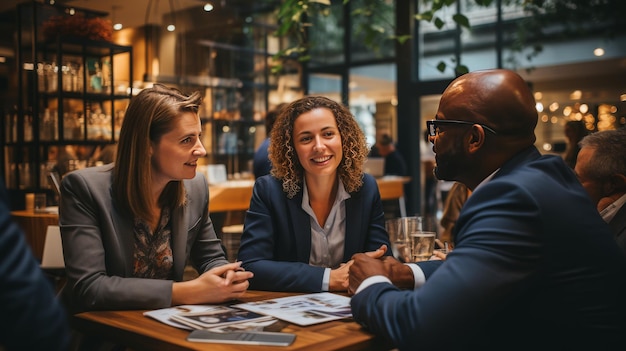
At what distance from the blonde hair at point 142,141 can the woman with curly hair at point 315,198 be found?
1.18 feet

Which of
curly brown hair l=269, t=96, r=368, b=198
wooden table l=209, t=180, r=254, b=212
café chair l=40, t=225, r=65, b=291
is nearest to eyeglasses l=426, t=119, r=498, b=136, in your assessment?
curly brown hair l=269, t=96, r=368, b=198

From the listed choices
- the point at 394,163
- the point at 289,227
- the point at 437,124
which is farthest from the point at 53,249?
the point at 394,163

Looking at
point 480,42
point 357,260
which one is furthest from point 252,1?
point 357,260

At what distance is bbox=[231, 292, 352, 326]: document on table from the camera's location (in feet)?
5.49

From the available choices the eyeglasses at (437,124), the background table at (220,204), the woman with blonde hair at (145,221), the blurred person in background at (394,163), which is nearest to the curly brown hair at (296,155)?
the woman with blonde hair at (145,221)

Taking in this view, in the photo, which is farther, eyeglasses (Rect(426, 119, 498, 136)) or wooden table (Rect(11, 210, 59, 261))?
wooden table (Rect(11, 210, 59, 261))

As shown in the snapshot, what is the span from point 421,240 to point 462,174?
66 centimetres

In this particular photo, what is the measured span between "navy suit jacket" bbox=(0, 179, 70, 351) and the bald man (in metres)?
0.77

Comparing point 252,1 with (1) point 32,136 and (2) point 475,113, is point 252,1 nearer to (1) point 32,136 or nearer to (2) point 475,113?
(1) point 32,136

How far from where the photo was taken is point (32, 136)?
584cm

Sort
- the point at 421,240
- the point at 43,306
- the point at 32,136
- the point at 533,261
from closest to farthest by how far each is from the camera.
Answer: the point at 43,306 < the point at 533,261 < the point at 421,240 < the point at 32,136

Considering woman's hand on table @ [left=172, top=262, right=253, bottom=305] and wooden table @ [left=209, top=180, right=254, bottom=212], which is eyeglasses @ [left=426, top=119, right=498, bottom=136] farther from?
wooden table @ [left=209, top=180, right=254, bottom=212]

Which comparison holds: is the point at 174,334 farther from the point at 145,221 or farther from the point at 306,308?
the point at 145,221

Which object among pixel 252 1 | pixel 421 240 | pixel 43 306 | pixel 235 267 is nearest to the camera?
pixel 43 306
